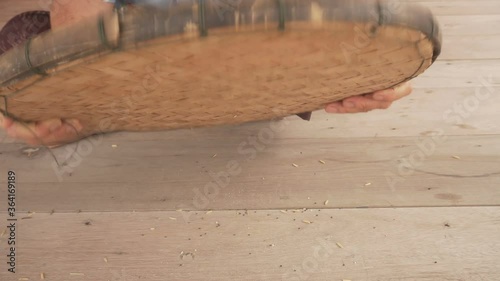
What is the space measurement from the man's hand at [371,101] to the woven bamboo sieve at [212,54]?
0.10m

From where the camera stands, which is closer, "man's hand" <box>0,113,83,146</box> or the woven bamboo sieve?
the woven bamboo sieve

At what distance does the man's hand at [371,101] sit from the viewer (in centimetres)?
63

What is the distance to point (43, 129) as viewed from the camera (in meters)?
0.58

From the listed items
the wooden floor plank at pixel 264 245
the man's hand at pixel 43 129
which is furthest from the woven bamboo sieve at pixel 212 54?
the wooden floor plank at pixel 264 245

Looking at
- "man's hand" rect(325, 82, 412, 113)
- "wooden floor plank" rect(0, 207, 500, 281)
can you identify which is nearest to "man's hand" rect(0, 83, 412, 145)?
"man's hand" rect(325, 82, 412, 113)

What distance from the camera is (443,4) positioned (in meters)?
1.34

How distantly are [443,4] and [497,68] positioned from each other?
341mm

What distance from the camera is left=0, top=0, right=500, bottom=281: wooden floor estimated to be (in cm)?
70

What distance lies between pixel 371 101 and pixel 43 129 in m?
0.41

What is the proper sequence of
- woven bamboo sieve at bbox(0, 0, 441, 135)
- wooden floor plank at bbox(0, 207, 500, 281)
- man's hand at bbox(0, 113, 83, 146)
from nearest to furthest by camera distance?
woven bamboo sieve at bbox(0, 0, 441, 135) < man's hand at bbox(0, 113, 83, 146) < wooden floor plank at bbox(0, 207, 500, 281)

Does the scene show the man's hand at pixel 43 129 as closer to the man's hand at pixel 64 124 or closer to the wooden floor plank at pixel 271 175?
the man's hand at pixel 64 124

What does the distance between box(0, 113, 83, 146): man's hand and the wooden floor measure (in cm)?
19

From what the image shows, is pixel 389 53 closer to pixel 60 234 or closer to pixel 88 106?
pixel 88 106

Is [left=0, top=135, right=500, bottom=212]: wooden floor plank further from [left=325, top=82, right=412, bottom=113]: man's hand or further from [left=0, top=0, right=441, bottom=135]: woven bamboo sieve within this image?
[left=0, top=0, right=441, bottom=135]: woven bamboo sieve
